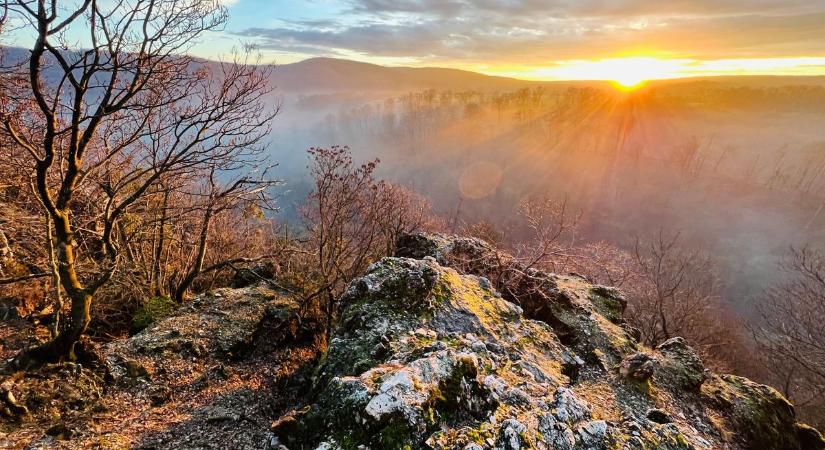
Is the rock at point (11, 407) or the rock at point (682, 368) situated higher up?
Result: the rock at point (11, 407)

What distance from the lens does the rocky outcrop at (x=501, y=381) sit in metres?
4.32

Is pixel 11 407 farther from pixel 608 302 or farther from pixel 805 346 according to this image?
pixel 805 346

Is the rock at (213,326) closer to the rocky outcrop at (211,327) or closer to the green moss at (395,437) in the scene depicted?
the rocky outcrop at (211,327)

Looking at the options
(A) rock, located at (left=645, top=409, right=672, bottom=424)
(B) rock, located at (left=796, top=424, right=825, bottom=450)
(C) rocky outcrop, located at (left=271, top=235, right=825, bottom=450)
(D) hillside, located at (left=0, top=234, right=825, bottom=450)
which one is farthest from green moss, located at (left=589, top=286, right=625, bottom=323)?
(A) rock, located at (left=645, top=409, right=672, bottom=424)

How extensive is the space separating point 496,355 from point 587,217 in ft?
276

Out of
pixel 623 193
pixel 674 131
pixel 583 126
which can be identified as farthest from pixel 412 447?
pixel 674 131

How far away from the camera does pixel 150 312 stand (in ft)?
37.1

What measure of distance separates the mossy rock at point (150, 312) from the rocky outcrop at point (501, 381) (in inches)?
278

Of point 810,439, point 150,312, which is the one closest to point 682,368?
point 810,439

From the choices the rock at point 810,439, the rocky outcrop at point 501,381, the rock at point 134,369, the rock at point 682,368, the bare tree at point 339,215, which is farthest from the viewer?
the bare tree at point 339,215

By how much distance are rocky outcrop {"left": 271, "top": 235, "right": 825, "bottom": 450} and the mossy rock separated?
278 inches

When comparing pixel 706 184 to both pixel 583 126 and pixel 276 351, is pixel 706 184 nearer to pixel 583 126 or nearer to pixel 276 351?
pixel 583 126

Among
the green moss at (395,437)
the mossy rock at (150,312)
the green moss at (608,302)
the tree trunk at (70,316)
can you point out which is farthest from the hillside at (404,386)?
the mossy rock at (150,312)

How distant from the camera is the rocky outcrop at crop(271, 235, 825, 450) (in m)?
4.32
